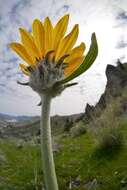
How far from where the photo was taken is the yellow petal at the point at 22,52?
111 cm

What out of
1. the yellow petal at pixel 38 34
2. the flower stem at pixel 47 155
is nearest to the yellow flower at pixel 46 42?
the yellow petal at pixel 38 34

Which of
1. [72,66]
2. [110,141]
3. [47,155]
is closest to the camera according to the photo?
[47,155]

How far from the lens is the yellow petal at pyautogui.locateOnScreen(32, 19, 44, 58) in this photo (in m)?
1.09

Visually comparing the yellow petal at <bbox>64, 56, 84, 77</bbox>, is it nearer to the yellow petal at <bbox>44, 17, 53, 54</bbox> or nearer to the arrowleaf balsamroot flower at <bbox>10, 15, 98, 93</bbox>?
the arrowleaf balsamroot flower at <bbox>10, 15, 98, 93</bbox>

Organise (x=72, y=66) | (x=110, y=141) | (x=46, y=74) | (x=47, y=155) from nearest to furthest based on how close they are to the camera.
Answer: (x=47, y=155)
(x=46, y=74)
(x=72, y=66)
(x=110, y=141)

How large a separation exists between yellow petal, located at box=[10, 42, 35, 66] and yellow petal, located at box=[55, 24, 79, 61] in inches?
3.7

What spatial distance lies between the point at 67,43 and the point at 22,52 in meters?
0.16

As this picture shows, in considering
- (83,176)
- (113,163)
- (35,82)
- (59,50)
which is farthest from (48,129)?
(113,163)

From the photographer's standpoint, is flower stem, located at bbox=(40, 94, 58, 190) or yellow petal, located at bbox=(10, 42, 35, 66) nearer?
flower stem, located at bbox=(40, 94, 58, 190)

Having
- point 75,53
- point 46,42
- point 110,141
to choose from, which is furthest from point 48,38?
point 110,141

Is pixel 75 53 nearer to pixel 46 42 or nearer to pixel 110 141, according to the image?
pixel 46 42

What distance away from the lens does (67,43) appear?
111 cm

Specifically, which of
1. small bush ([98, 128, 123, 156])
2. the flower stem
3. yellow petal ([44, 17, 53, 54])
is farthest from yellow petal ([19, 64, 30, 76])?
small bush ([98, 128, 123, 156])

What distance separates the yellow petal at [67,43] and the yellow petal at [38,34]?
0.20ft
